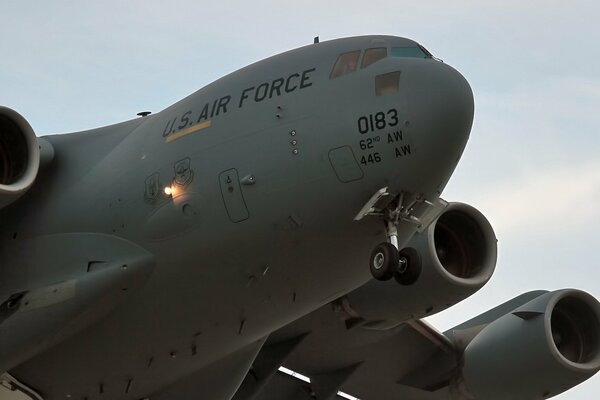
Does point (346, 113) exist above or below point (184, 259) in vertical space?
above

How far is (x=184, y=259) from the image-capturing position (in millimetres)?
10203

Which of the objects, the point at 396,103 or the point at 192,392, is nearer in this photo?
the point at 396,103

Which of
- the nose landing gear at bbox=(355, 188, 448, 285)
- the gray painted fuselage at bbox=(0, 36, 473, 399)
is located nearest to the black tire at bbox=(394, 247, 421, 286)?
the nose landing gear at bbox=(355, 188, 448, 285)

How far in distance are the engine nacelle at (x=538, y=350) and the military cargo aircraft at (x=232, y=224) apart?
0.27m

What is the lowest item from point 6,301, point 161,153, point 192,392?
point 192,392

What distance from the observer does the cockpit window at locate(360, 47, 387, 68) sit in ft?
33.0

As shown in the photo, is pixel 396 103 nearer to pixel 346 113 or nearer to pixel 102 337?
pixel 346 113

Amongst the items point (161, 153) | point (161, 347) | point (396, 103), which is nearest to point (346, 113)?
point (396, 103)

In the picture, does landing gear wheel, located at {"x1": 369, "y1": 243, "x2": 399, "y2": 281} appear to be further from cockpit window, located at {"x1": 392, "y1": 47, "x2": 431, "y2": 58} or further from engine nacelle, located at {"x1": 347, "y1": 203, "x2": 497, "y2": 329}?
engine nacelle, located at {"x1": 347, "y1": 203, "x2": 497, "y2": 329}

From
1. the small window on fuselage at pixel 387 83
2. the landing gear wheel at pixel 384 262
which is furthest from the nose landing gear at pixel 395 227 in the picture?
the small window on fuselage at pixel 387 83

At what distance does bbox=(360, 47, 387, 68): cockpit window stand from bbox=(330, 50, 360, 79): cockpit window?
2.8 inches

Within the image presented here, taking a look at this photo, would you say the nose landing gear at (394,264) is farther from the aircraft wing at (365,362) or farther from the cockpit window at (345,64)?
the aircraft wing at (365,362)

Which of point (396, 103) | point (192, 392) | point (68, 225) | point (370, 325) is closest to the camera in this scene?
point (396, 103)

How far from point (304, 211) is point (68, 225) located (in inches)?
90.8
